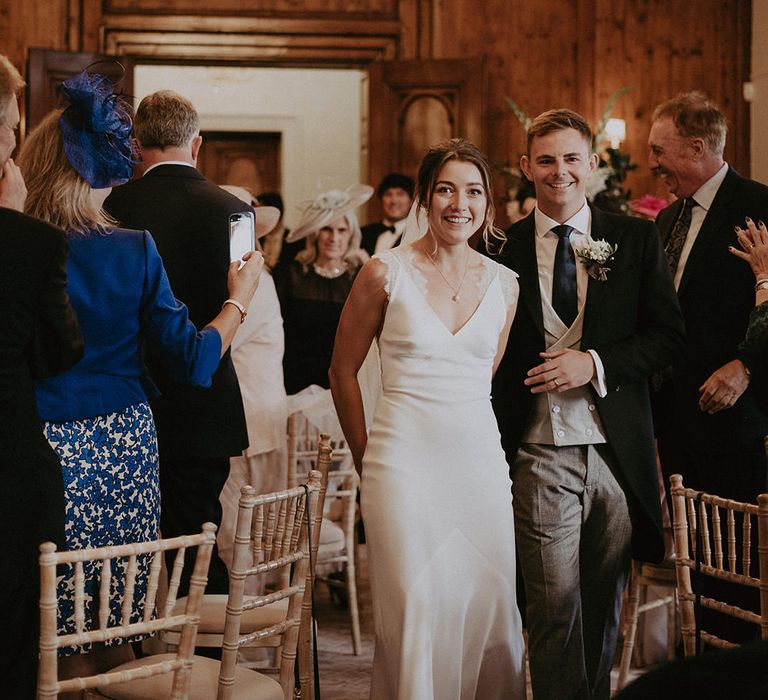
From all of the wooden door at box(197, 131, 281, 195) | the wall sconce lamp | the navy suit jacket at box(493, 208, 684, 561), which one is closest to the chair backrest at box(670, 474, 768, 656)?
the navy suit jacket at box(493, 208, 684, 561)

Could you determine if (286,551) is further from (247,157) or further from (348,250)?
(247,157)

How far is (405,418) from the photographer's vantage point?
10.4 ft

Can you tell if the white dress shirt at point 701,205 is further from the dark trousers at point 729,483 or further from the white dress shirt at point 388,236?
the white dress shirt at point 388,236

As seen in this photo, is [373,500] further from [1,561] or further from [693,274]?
[693,274]

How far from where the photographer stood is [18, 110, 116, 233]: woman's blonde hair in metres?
2.87

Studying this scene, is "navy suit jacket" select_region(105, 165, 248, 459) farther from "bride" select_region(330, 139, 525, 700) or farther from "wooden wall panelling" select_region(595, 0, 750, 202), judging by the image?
"wooden wall panelling" select_region(595, 0, 750, 202)

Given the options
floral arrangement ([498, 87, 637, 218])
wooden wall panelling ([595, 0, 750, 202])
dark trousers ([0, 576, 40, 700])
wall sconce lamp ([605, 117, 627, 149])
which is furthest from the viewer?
wooden wall panelling ([595, 0, 750, 202])

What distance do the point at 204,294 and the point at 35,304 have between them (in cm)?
128

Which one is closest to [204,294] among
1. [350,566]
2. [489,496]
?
[489,496]

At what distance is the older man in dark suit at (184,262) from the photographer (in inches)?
142

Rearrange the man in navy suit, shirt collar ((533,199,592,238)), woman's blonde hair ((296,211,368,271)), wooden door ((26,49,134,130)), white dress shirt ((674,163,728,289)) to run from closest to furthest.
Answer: shirt collar ((533,199,592,238)) < the man in navy suit < white dress shirt ((674,163,728,289)) < woman's blonde hair ((296,211,368,271)) < wooden door ((26,49,134,130))

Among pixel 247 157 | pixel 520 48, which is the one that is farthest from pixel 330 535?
pixel 247 157

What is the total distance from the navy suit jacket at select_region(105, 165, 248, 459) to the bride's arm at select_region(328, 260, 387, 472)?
51 cm

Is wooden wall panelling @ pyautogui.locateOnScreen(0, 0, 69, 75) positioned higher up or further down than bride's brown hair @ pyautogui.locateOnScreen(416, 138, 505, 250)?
higher up
